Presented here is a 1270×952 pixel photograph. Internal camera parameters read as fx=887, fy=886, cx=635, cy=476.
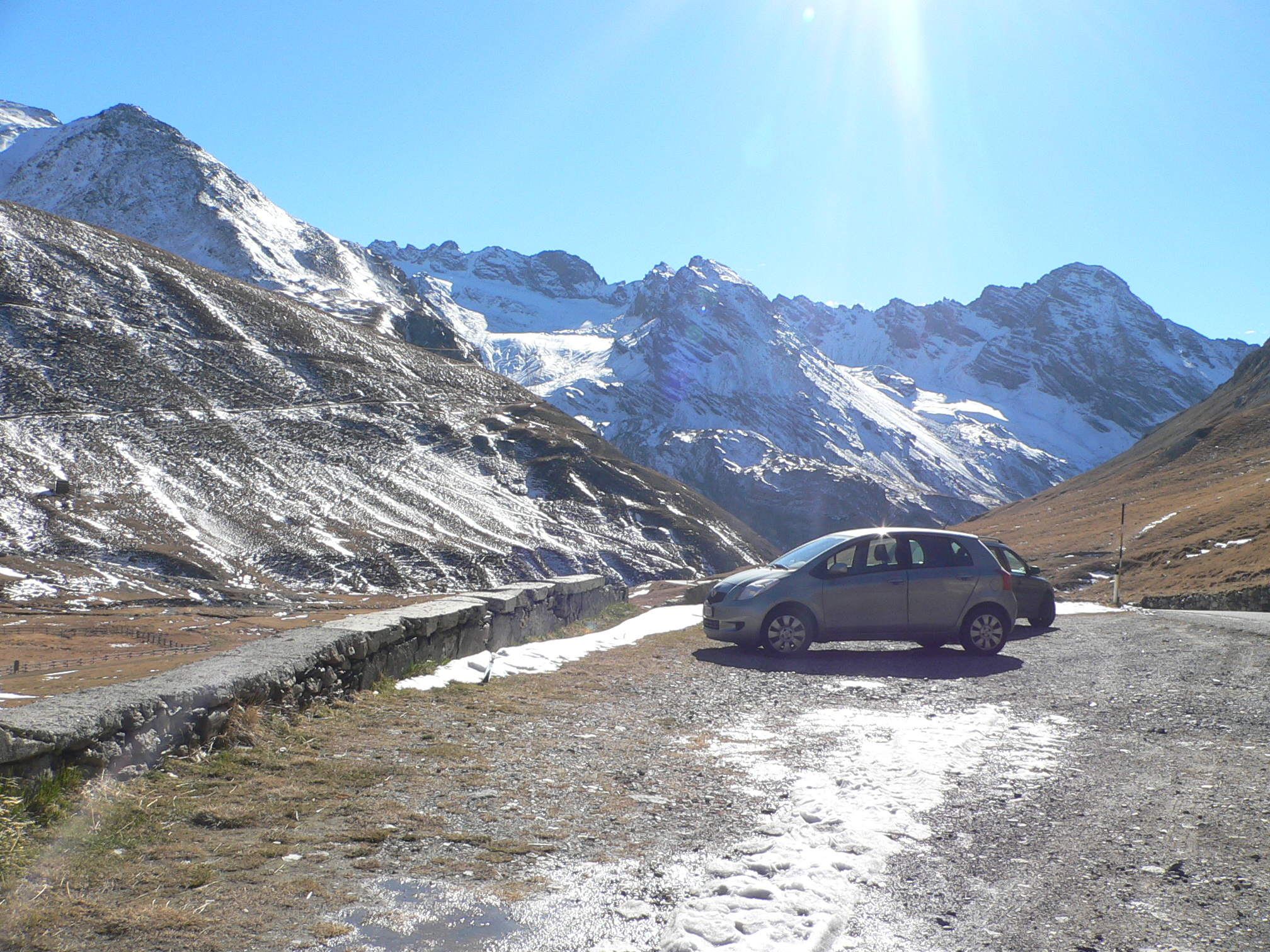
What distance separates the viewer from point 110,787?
4.59 metres

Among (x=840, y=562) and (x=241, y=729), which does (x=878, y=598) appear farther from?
(x=241, y=729)

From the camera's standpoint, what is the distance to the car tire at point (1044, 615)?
52.6 feet

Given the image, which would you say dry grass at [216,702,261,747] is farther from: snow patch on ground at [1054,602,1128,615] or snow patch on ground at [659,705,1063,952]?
snow patch on ground at [1054,602,1128,615]

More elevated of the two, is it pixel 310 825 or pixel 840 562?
pixel 840 562

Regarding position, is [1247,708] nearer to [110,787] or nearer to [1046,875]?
[1046,875]

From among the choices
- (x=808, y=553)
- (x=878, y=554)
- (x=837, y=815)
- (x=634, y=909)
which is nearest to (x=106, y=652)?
(x=808, y=553)

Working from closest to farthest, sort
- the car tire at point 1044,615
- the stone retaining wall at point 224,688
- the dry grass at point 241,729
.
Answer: the stone retaining wall at point 224,688, the dry grass at point 241,729, the car tire at point 1044,615

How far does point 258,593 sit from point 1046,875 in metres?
46.0

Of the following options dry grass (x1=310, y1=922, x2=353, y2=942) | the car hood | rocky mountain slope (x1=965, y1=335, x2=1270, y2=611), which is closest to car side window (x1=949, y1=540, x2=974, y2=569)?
the car hood

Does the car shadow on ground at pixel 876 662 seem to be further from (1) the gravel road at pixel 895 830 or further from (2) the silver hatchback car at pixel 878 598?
(1) the gravel road at pixel 895 830

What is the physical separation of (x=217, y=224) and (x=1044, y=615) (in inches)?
7026

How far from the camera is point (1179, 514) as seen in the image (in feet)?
149

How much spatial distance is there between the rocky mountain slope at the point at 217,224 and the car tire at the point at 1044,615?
116 meters

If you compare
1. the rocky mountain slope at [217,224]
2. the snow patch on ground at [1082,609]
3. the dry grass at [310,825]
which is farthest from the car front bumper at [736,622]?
the rocky mountain slope at [217,224]
